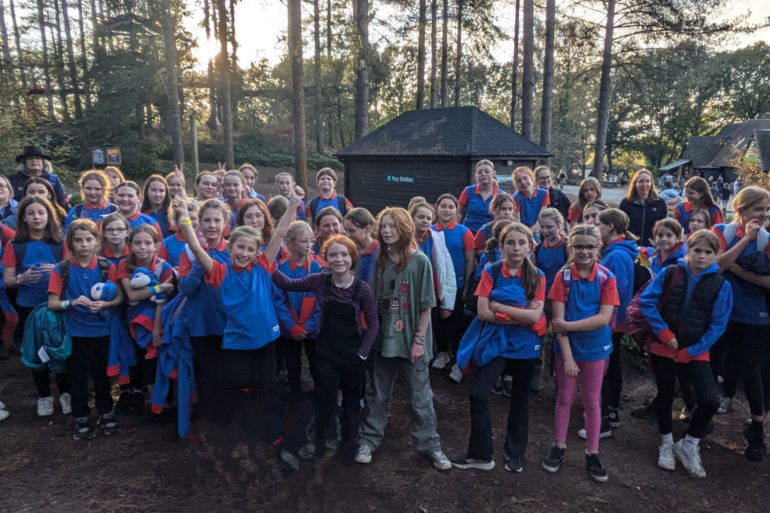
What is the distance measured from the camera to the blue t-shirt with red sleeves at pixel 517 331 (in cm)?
334

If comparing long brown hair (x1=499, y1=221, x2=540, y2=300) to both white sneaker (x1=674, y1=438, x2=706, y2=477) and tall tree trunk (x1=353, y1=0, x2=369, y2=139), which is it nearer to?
white sneaker (x1=674, y1=438, x2=706, y2=477)

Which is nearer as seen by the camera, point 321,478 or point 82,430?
point 321,478

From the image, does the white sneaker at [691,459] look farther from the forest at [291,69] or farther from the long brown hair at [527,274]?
the forest at [291,69]

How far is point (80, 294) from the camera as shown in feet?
12.2

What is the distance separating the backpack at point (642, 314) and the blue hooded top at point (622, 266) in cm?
10

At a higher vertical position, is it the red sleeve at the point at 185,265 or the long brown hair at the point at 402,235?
the long brown hair at the point at 402,235

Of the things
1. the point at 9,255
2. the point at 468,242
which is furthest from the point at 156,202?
the point at 468,242

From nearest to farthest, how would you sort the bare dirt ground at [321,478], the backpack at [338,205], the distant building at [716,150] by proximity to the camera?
the bare dirt ground at [321,478]
the backpack at [338,205]
the distant building at [716,150]

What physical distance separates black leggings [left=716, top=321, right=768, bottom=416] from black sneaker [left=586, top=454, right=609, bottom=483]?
1388 millimetres

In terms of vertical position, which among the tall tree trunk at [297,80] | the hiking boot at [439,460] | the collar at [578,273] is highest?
the tall tree trunk at [297,80]

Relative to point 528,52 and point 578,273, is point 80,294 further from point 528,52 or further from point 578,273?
point 528,52

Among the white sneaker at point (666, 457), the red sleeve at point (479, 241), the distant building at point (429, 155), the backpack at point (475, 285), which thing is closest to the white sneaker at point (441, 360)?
the backpack at point (475, 285)

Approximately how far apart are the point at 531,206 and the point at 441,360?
232cm

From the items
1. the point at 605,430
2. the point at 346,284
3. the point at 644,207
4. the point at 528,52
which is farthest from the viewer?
the point at 528,52
